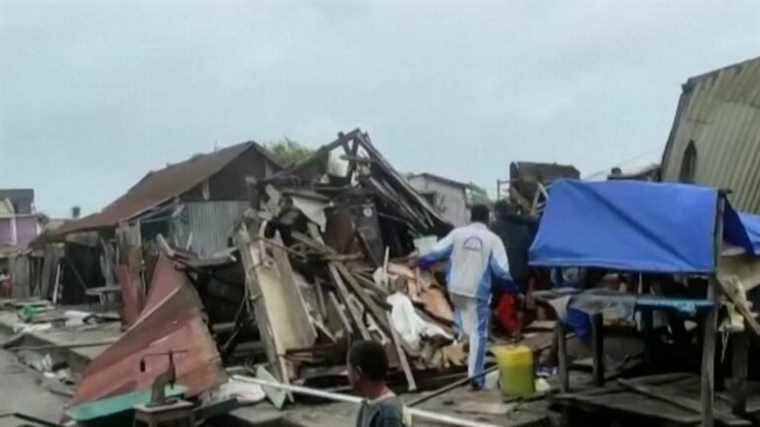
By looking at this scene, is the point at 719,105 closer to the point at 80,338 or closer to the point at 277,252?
the point at 277,252

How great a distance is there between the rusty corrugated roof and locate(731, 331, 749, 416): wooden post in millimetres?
16787

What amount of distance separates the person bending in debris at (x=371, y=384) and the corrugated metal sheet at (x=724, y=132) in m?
7.86

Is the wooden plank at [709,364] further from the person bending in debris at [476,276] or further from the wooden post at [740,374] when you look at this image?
the person bending in debris at [476,276]

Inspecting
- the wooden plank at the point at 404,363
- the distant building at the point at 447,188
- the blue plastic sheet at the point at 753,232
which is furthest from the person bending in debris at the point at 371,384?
the distant building at the point at 447,188

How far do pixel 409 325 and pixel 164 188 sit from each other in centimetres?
1590

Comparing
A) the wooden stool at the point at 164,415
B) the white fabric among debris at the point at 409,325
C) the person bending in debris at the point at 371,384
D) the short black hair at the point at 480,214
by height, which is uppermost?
the short black hair at the point at 480,214

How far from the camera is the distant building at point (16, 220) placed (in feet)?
132

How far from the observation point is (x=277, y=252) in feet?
32.3

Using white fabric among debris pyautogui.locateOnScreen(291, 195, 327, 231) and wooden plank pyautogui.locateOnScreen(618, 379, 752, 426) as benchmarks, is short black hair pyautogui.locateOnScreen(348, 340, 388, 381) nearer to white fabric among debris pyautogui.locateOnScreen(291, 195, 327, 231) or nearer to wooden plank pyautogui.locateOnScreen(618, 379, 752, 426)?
wooden plank pyautogui.locateOnScreen(618, 379, 752, 426)

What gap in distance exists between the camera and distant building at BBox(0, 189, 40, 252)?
40312mm

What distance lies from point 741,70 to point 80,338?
1234cm

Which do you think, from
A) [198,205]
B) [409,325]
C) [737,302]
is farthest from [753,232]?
[198,205]

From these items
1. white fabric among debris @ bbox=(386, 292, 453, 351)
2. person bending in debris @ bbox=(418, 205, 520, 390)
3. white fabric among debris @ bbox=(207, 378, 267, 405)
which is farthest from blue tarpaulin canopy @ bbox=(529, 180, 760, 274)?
white fabric among debris @ bbox=(207, 378, 267, 405)

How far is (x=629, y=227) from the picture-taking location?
19.9 ft
